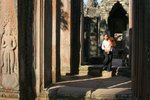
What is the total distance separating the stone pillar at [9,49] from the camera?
7.53m

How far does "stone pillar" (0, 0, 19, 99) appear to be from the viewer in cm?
753

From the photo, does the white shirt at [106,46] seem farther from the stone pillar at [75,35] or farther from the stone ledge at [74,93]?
the stone ledge at [74,93]

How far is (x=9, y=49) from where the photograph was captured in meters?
7.59

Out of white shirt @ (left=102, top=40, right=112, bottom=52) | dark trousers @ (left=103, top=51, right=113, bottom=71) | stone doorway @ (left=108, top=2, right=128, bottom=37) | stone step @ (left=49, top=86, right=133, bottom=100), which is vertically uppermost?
stone doorway @ (left=108, top=2, right=128, bottom=37)

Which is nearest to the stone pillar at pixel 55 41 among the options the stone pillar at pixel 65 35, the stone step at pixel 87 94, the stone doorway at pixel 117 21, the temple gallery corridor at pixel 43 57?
the temple gallery corridor at pixel 43 57

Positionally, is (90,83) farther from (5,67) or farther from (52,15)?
(5,67)

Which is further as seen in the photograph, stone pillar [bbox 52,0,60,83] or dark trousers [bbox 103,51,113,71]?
dark trousers [bbox 103,51,113,71]

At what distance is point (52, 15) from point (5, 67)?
2.53 m

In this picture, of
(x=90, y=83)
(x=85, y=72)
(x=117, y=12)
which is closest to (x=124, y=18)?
(x=117, y=12)

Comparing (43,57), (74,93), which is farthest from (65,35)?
(74,93)

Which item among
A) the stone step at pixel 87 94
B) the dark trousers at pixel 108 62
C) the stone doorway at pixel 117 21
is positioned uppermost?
the stone doorway at pixel 117 21

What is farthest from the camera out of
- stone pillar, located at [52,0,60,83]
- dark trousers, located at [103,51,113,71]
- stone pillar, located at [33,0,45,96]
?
dark trousers, located at [103,51,113,71]

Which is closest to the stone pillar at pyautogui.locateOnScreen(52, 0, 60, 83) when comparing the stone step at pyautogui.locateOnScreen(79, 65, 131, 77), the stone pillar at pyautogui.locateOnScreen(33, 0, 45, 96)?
the stone pillar at pyautogui.locateOnScreen(33, 0, 45, 96)

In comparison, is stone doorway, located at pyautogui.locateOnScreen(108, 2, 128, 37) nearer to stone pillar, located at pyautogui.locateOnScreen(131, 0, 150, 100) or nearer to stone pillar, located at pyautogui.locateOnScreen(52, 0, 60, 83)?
stone pillar, located at pyautogui.locateOnScreen(52, 0, 60, 83)
